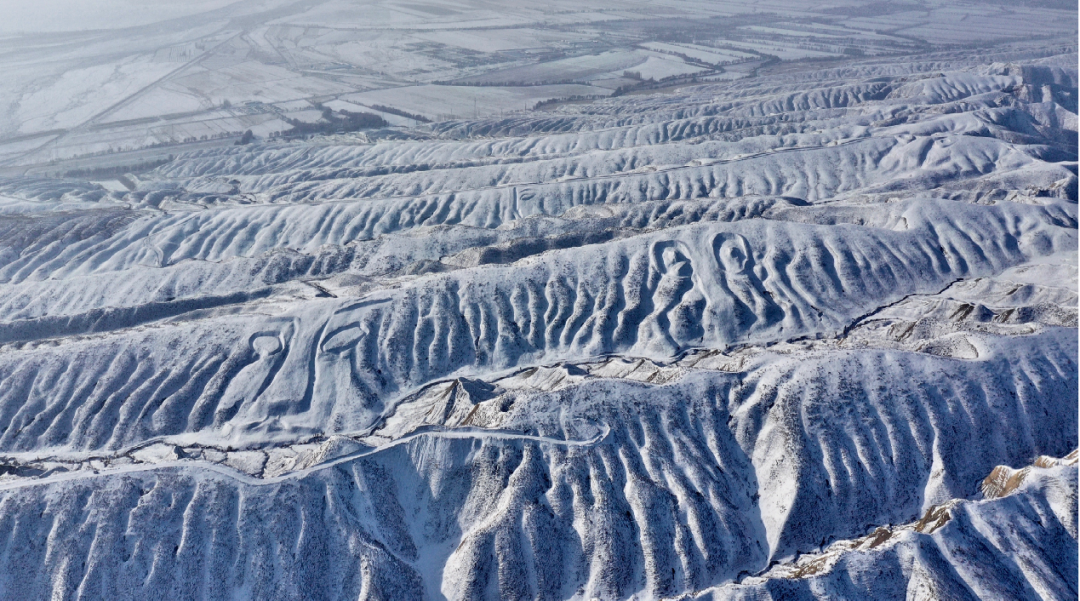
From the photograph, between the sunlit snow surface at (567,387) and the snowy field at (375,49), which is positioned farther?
the snowy field at (375,49)

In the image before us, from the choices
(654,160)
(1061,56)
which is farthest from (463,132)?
(1061,56)

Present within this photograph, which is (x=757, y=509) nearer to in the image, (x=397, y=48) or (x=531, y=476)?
(x=531, y=476)

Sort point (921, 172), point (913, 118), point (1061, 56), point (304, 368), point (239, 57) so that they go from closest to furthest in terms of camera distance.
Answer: point (304, 368) < point (921, 172) < point (913, 118) < point (1061, 56) < point (239, 57)

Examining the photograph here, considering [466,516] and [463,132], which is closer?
[466,516]

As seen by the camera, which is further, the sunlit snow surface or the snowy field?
the snowy field

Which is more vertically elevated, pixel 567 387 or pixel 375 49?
pixel 375 49

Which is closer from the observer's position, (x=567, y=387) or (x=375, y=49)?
(x=567, y=387)

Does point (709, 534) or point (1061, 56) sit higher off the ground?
point (1061, 56)

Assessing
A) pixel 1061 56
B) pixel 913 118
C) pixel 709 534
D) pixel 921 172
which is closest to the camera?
pixel 709 534
